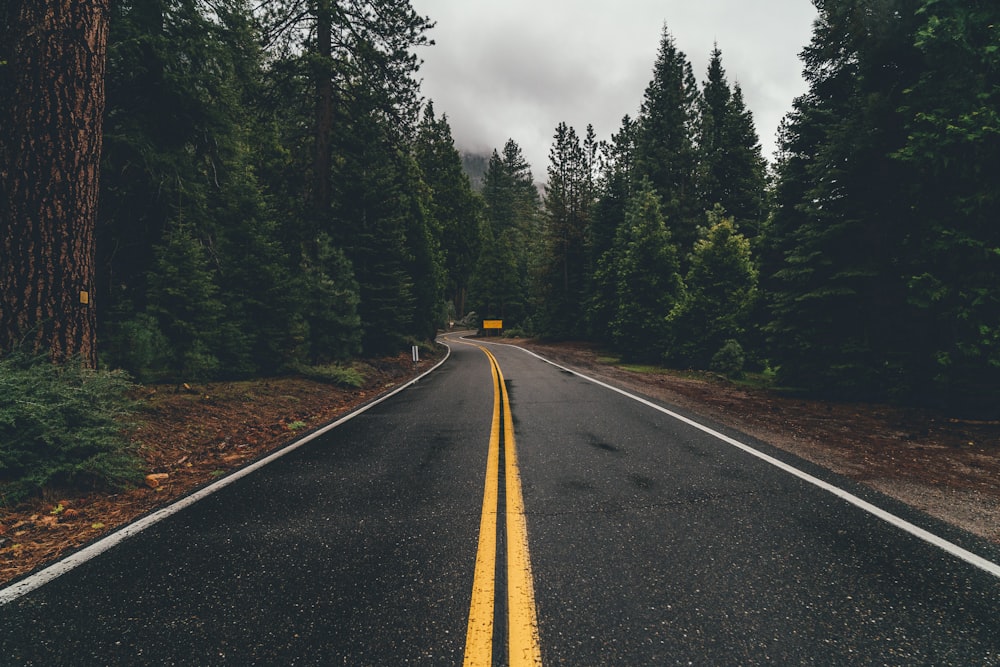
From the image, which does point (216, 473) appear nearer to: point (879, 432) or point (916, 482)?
point (916, 482)

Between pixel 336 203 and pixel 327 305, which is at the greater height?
pixel 336 203

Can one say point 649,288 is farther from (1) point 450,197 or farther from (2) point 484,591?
(1) point 450,197

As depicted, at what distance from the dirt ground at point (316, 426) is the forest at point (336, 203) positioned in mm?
1257

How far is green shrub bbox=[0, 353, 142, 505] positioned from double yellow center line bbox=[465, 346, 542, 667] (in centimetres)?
409

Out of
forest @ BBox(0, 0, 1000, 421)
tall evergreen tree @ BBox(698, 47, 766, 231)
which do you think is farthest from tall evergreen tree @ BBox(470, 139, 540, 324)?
forest @ BBox(0, 0, 1000, 421)

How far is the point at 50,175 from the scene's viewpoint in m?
4.79

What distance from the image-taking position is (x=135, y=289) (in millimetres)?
9336

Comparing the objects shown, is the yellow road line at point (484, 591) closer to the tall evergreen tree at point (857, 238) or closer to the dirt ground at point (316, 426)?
the dirt ground at point (316, 426)

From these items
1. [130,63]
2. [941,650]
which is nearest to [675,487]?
[941,650]

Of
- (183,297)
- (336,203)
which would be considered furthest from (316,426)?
(336,203)

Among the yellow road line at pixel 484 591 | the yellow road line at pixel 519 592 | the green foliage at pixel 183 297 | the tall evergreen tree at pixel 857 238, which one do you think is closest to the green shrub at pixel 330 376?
the green foliage at pixel 183 297

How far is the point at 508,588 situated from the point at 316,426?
6.02 metres

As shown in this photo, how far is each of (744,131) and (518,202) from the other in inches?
2294

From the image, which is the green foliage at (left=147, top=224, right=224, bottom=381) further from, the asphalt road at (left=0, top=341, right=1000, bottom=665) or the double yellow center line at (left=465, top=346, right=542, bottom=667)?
the double yellow center line at (left=465, top=346, right=542, bottom=667)
